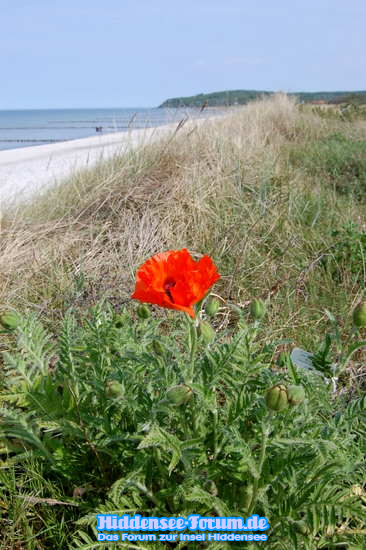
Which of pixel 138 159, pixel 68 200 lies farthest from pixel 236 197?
pixel 68 200

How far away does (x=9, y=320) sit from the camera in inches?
42.1

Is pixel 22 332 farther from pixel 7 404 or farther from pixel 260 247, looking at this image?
pixel 260 247

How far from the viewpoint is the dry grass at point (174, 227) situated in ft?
7.31

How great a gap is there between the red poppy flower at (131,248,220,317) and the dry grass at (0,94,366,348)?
3.00ft

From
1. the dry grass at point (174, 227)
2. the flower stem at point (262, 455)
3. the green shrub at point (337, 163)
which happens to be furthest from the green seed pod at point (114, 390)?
the green shrub at point (337, 163)

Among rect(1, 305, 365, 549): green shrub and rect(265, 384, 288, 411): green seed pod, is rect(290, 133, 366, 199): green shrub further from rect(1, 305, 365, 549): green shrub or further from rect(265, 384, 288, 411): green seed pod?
rect(265, 384, 288, 411): green seed pod

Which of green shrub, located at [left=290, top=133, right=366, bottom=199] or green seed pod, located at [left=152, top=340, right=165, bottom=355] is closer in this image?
green seed pod, located at [left=152, top=340, right=165, bottom=355]

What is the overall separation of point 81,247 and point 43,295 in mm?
475

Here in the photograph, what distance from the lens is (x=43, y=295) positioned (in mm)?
2238

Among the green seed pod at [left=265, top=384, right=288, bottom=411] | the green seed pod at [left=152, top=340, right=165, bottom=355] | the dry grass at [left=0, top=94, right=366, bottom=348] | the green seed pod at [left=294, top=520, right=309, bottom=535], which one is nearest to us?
the green seed pod at [left=265, top=384, right=288, bottom=411]

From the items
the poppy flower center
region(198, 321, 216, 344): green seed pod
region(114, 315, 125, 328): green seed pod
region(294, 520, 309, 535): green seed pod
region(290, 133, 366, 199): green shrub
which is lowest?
region(294, 520, 309, 535): green seed pod

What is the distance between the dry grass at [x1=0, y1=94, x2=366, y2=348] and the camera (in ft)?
7.31

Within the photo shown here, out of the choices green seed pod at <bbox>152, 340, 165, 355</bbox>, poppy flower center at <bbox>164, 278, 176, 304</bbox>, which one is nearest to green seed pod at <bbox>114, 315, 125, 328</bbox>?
green seed pod at <bbox>152, 340, 165, 355</bbox>

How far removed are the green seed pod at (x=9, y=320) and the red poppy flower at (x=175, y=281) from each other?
0.30m
